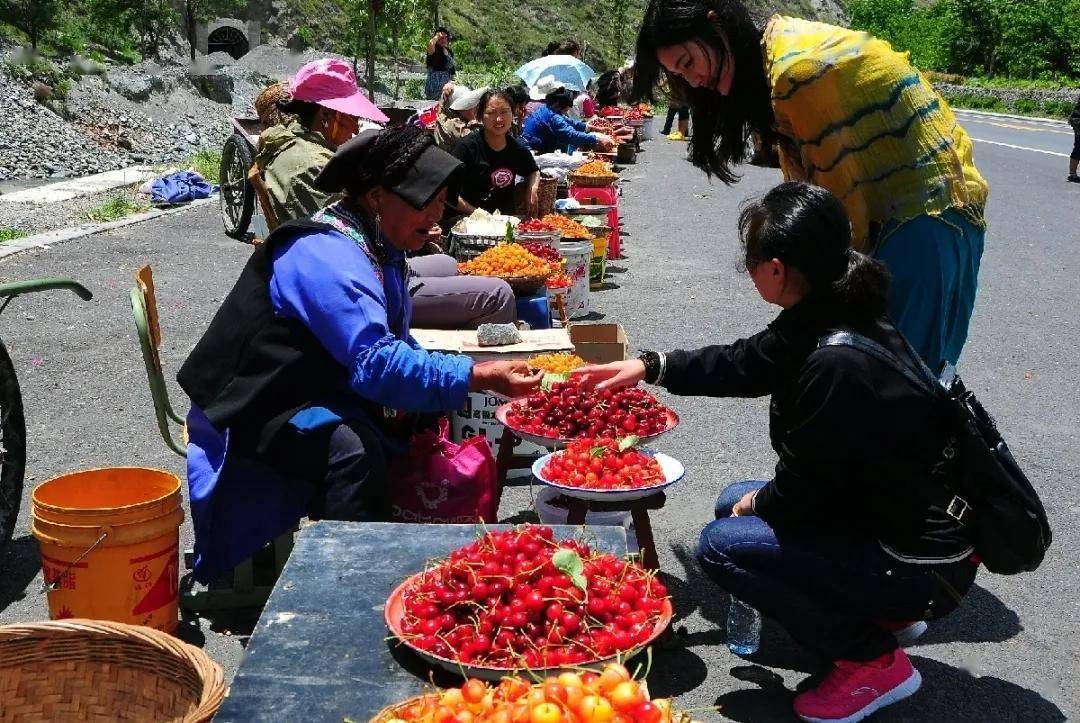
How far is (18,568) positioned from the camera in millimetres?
4145

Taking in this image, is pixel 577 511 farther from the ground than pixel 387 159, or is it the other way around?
pixel 387 159

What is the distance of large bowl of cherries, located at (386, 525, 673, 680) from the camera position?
2.21m

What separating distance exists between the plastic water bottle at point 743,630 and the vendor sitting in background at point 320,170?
2.39 m

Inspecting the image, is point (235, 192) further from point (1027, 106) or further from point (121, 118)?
point (1027, 106)

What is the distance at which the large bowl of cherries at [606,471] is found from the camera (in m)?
3.58

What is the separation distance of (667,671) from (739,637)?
28 cm

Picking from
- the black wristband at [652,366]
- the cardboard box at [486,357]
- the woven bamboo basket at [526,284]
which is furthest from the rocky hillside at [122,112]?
the black wristband at [652,366]

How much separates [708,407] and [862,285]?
10.9 feet

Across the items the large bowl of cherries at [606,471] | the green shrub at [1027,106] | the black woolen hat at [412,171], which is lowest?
the green shrub at [1027,106]

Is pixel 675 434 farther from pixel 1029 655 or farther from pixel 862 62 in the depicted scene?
pixel 862 62

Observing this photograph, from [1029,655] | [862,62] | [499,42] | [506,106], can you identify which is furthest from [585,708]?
[499,42]

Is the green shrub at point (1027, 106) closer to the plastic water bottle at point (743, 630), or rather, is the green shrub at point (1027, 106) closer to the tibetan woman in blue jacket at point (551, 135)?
the tibetan woman in blue jacket at point (551, 135)

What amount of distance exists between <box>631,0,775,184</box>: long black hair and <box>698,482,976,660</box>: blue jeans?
4.23ft

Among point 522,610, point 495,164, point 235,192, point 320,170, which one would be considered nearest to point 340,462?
point 522,610
